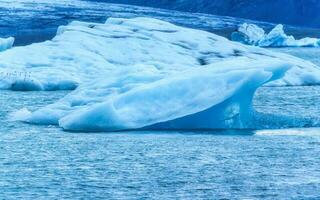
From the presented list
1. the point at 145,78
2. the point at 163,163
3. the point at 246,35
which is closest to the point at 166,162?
the point at 163,163

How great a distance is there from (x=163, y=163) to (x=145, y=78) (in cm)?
218

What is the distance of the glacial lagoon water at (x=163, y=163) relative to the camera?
329 centimetres

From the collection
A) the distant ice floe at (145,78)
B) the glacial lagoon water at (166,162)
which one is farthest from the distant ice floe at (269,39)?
the glacial lagoon water at (166,162)

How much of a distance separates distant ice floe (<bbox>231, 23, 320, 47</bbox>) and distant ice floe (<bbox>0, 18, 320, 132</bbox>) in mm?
7318

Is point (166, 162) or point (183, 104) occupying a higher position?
point (183, 104)

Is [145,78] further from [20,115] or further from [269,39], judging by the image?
[269,39]

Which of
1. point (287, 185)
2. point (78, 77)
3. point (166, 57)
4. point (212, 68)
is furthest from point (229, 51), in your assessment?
point (287, 185)

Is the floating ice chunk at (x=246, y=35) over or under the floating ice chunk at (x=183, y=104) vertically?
over

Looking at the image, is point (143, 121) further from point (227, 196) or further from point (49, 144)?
point (227, 196)

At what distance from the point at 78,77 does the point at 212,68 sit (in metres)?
3.05

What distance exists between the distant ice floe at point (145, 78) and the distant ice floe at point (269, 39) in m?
7.32

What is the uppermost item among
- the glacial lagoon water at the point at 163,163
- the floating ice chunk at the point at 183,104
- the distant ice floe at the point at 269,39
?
the distant ice floe at the point at 269,39

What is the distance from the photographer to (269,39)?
668 inches

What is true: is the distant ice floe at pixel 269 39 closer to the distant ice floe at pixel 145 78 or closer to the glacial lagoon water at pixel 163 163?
the distant ice floe at pixel 145 78
